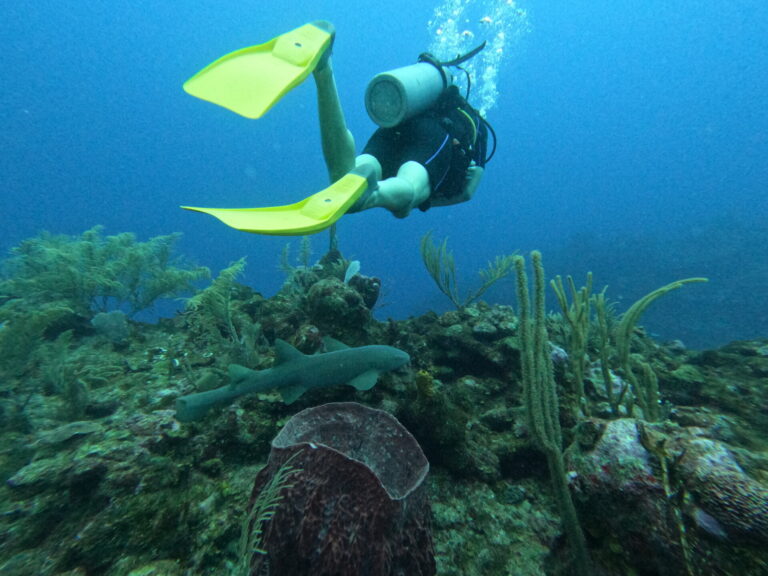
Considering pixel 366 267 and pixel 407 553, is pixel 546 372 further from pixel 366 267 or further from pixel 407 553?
pixel 366 267

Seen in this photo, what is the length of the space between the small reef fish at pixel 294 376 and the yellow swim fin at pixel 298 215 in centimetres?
163

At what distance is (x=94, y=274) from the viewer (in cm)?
670

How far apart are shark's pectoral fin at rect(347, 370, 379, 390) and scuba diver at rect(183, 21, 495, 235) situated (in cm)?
179

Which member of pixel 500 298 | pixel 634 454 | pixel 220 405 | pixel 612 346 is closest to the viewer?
pixel 634 454

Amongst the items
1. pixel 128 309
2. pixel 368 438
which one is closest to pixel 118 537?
pixel 368 438

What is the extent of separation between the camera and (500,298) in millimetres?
26688

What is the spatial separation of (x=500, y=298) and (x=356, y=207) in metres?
25.5

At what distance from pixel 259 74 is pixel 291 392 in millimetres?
2833

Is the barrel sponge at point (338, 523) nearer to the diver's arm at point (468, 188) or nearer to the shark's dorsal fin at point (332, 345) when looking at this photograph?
the shark's dorsal fin at point (332, 345)

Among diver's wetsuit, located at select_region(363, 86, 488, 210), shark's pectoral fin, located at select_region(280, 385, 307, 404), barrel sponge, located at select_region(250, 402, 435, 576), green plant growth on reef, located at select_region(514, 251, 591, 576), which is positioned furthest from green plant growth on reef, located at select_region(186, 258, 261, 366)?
green plant growth on reef, located at select_region(514, 251, 591, 576)

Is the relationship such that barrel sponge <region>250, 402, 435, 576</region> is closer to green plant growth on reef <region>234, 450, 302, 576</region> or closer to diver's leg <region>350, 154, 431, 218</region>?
green plant growth on reef <region>234, 450, 302, 576</region>

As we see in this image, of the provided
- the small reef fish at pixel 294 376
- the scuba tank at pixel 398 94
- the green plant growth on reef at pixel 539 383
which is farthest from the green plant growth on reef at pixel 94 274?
the green plant growth on reef at pixel 539 383

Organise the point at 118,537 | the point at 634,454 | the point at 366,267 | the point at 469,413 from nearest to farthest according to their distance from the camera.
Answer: the point at 634,454, the point at 118,537, the point at 469,413, the point at 366,267

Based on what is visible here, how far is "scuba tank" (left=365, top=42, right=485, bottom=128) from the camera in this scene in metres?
4.77
